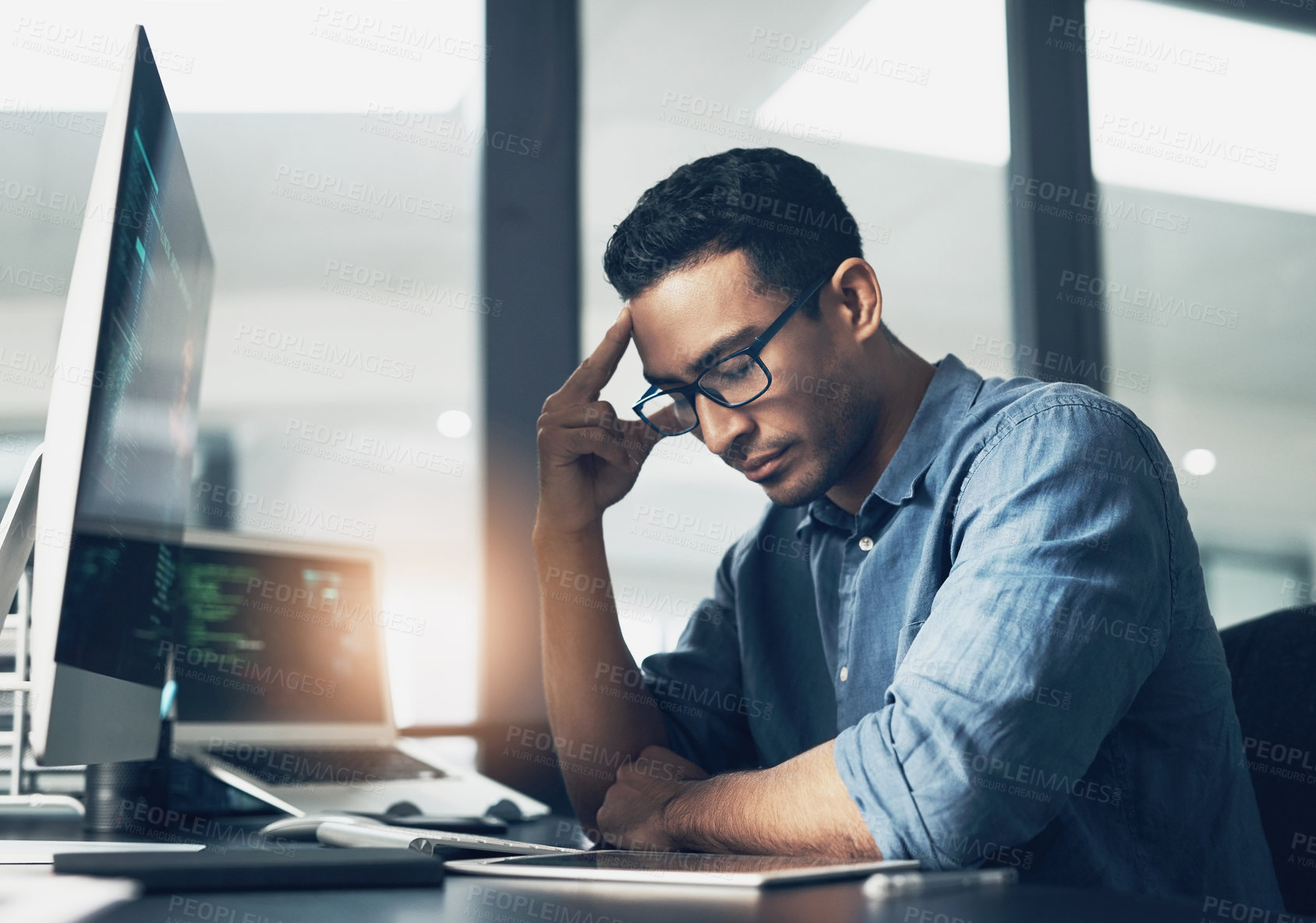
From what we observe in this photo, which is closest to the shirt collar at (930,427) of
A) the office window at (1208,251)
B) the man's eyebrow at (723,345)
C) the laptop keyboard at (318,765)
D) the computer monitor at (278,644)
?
the man's eyebrow at (723,345)

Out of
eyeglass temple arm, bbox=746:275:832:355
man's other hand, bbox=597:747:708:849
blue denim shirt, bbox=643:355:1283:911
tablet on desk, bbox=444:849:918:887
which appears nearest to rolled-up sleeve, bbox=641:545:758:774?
blue denim shirt, bbox=643:355:1283:911

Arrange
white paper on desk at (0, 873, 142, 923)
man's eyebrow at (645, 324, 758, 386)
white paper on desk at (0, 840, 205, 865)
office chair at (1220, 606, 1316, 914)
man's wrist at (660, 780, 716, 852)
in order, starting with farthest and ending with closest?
1. man's eyebrow at (645, 324, 758, 386)
2. office chair at (1220, 606, 1316, 914)
3. man's wrist at (660, 780, 716, 852)
4. white paper on desk at (0, 840, 205, 865)
5. white paper on desk at (0, 873, 142, 923)

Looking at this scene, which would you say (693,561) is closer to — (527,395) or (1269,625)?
(527,395)

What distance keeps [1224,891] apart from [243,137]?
6.59ft

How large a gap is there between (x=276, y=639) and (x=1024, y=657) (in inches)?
46.7

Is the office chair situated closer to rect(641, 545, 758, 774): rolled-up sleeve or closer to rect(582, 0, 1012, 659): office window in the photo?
rect(641, 545, 758, 774): rolled-up sleeve

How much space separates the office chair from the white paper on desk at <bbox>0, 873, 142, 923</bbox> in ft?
3.73

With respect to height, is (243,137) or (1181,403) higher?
(243,137)

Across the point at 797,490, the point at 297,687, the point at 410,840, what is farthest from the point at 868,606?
the point at 297,687

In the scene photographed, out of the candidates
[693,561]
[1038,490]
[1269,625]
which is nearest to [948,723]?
[1038,490]

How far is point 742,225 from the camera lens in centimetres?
126

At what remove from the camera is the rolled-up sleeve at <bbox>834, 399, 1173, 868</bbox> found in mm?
788

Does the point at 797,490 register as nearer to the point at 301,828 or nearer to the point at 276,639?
the point at 301,828

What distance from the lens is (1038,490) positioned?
→ 0.93m
